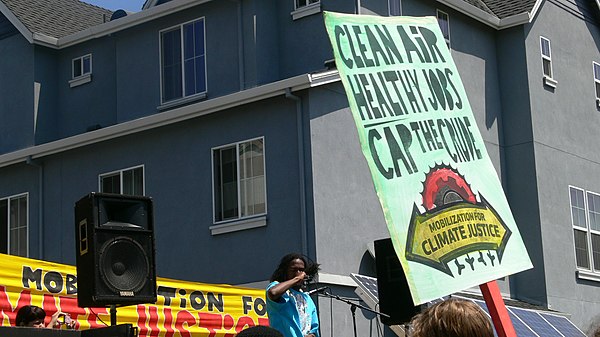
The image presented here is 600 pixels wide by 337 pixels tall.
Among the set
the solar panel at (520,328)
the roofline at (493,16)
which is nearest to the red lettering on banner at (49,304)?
the solar panel at (520,328)

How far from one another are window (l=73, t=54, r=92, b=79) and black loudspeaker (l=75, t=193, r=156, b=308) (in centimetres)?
1432

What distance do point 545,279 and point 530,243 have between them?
29.8 inches

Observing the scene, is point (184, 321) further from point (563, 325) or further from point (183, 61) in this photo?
point (563, 325)

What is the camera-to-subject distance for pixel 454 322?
3.59 m

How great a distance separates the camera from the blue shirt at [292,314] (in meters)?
8.95

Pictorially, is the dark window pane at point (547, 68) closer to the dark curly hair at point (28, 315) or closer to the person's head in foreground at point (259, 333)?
the dark curly hair at point (28, 315)

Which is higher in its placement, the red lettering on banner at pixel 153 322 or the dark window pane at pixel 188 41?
the dark window pane at pixel 188 41

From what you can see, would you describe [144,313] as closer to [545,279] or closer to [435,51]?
[435,51]

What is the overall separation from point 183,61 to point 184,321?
8160 mm

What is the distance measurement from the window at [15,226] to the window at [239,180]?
4.67 m

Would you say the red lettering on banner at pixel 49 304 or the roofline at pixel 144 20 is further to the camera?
the roofline at pixel 144 20

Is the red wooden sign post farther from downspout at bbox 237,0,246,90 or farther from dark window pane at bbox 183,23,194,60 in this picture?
dark window pane at bbox 183,23,194,60

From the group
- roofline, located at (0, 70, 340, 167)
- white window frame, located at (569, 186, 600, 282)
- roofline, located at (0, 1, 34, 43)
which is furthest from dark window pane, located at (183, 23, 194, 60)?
white window frame, located at (569, 186, 600, 282)

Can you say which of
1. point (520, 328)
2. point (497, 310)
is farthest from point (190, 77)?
point (497, 310)
